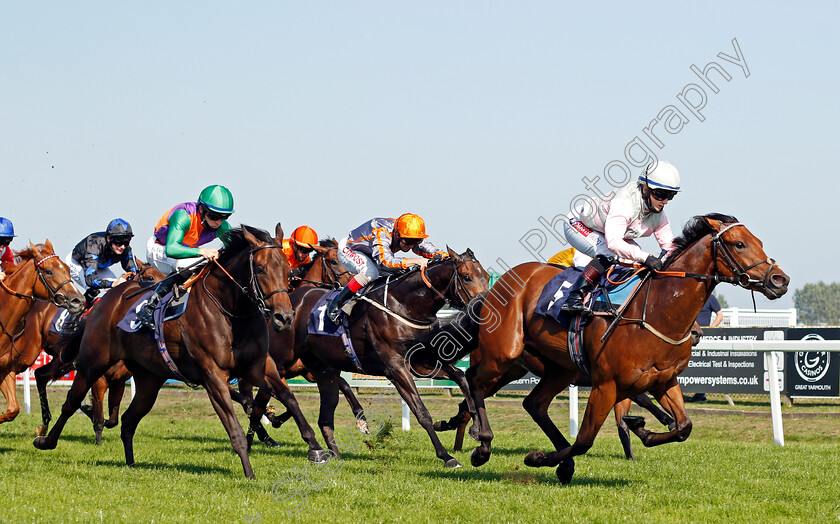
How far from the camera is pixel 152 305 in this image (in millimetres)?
7480

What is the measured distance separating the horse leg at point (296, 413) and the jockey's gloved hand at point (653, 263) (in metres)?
3.03

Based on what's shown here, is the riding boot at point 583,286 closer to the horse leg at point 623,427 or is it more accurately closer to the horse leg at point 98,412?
the horse leg at point 623,427

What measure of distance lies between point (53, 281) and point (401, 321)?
3.42 m

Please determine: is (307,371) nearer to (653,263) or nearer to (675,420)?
(675,420)

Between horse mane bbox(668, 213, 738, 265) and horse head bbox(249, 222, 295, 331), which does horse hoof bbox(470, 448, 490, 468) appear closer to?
horse head bbox(249, 222, 295, 331)

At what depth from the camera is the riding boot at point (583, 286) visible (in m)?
6.66

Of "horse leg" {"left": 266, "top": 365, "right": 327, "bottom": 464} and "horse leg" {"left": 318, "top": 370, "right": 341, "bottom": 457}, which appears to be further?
"horse leg" {"left": 318, "top": 370, "right": 341, "bottom": 457}

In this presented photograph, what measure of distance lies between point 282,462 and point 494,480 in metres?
2.07

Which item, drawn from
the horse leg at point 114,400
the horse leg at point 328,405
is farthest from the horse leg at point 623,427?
the horse leg at point 114,400

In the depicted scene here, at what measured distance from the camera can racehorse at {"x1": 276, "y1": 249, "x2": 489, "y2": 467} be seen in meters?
8.46

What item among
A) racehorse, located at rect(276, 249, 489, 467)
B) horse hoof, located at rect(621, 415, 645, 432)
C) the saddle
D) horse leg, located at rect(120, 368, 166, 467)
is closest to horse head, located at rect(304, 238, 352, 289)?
racehorse, located at rect(276, 249, 489, 467)

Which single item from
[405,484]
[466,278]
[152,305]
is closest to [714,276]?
[405,484]

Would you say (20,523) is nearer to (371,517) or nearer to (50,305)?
(371,517)

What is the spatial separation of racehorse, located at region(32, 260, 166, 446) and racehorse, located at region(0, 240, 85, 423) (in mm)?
250
